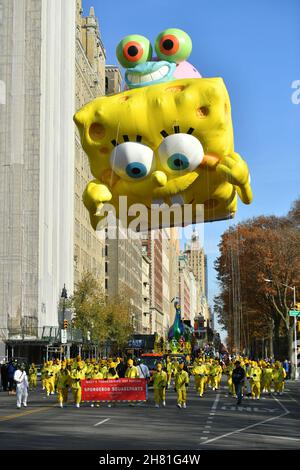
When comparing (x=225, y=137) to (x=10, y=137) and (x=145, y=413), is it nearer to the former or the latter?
(x=145, y=413)

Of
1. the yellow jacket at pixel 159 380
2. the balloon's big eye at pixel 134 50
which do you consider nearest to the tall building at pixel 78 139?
the yellow jacket at pixel 159 380

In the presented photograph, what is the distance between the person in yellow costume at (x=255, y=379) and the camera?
99.8 ft

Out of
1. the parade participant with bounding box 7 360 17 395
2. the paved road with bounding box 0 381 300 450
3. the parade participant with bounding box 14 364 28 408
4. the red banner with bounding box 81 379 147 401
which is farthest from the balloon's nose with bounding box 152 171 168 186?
the parade participant with bounding box 7 360 17 395

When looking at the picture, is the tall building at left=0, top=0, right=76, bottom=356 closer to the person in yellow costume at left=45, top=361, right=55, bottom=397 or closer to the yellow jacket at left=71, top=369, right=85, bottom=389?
the person in yellow costume at left=45, top=361, right=55, bottom=397

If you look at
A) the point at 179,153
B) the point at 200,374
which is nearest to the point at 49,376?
the point at 200,374

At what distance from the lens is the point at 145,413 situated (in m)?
22.8

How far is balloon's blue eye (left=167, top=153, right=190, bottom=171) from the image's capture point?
12.3 meters

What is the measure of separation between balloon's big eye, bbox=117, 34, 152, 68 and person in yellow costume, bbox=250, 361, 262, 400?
19.6 meters

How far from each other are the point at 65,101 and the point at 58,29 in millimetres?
6016

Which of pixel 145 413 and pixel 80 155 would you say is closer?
pixel 145 413

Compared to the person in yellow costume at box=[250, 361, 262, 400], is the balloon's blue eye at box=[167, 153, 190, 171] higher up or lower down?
higher up

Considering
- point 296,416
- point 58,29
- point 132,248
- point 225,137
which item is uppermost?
point 58,29

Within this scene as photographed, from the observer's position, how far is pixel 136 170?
1247 centimetres
